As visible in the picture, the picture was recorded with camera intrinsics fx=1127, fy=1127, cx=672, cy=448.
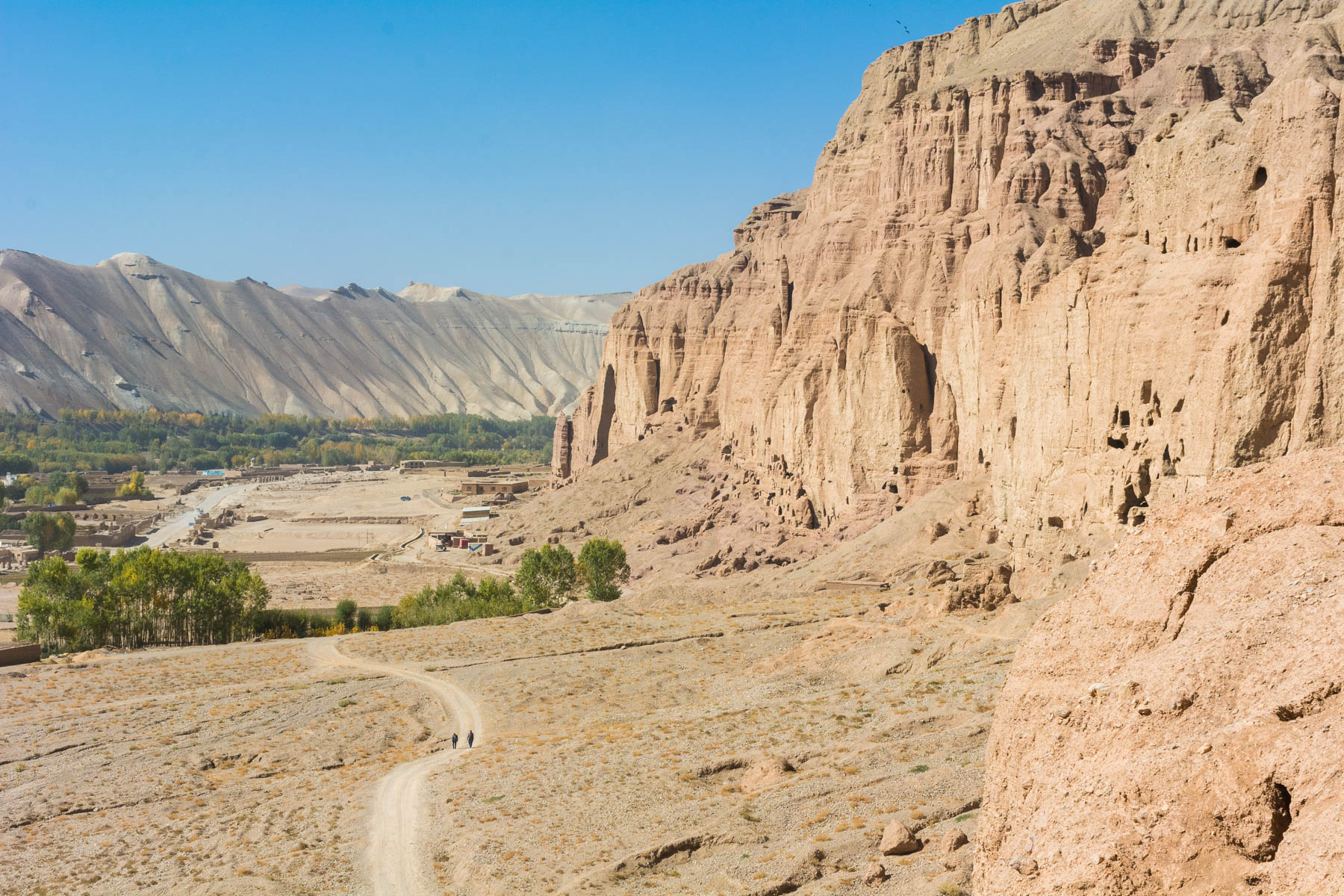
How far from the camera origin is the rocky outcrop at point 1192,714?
723 cm

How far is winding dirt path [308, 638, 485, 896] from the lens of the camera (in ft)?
69.1

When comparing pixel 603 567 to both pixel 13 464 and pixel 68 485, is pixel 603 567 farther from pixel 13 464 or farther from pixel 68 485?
pixel 13 464

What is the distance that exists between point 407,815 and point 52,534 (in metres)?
90.2

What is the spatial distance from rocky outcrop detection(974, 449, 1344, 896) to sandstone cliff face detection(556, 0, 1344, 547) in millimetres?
19876

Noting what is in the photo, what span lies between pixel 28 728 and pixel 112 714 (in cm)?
235

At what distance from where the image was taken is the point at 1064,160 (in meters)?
55.2

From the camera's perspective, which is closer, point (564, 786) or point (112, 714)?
point (564, 786)

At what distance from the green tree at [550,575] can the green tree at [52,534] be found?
182 feet

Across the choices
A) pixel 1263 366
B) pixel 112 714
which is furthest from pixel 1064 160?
pixel 112 714

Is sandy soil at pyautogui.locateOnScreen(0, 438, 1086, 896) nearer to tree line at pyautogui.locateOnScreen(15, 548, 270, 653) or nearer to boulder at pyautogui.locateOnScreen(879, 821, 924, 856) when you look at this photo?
boulder at pyautogui.locateOnScreen(879, 821, 924, 856)

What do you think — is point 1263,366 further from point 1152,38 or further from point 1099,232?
point 1152,38

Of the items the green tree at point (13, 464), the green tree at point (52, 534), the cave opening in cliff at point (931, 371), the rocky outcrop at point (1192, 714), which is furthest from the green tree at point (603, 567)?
the green tree at point (13, 464)

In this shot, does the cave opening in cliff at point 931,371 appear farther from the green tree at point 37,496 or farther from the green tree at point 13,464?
the green tree at point 13,464

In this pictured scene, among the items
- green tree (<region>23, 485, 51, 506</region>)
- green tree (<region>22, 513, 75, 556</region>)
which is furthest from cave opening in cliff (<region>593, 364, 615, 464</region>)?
green tree (<region>23, 485, 51, 506</region>)
